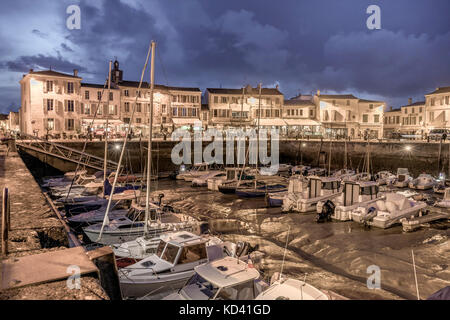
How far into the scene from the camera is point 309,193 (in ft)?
70.6

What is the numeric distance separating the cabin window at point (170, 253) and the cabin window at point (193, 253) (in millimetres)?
213

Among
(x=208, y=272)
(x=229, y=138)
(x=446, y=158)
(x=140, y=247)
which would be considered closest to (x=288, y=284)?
(x=208, y=272)

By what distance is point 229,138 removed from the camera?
49375 mm

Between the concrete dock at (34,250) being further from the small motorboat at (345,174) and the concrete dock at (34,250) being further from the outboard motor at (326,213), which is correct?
the small motorboat at (345,174)

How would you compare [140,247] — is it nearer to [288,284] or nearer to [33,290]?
[288,284]

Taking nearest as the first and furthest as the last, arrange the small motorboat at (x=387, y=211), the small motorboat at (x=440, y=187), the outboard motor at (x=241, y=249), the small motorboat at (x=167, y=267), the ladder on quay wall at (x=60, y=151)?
the small motorboat at (x=167, y=267) < the outboard motor at (x=241, y=249) < the small motorboat at (x=387, y=211) < the small motorboat at (x=440, y=187) < the ladder on quay wall at (x=60, y=151)

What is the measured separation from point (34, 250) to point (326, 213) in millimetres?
16619

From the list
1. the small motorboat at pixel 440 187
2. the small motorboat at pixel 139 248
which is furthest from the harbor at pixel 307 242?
the small motorboat at pixel 440 187

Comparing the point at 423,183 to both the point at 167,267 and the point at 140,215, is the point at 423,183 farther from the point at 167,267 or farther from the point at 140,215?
the point at 167,267

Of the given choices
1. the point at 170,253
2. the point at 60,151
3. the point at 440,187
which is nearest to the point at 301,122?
the point at 440,187

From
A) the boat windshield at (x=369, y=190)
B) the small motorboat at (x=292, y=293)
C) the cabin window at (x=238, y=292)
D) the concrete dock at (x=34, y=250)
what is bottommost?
the cabin window at (x=238, y=292)

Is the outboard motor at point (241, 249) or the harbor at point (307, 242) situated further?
the outboard motor at point (241, 249)

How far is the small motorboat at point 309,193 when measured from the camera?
820 inches
